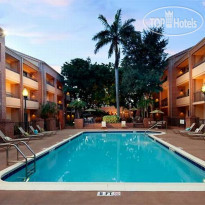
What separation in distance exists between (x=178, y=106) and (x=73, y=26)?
15.9 m

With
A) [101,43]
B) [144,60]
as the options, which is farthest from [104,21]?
[144,60]

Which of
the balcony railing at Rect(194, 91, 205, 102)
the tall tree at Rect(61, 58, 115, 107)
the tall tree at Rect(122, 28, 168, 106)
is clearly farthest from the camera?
the tall tree at Rect(61, 58, 115, 107)

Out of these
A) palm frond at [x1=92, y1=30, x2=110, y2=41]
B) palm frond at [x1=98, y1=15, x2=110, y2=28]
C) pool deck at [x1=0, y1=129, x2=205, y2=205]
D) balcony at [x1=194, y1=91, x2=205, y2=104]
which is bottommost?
pool deck at [x1=0, y1=129, x2=205, y2=205]

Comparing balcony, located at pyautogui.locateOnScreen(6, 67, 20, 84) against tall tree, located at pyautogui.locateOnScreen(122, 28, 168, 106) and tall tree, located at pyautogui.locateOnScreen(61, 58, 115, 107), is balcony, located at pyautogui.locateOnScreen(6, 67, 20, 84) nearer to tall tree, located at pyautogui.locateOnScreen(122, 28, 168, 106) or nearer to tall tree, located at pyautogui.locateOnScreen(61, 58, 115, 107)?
tall tree, located at pyautogui.locateOnScreen(61, 58, 115, 107)

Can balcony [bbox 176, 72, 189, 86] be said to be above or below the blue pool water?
above

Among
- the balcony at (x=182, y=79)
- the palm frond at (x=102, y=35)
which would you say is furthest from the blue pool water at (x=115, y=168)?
the palm frond at (x=102, y=35)

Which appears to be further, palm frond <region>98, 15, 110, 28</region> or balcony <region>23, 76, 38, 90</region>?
palm frond <region>98, 15, 110, 28</region>

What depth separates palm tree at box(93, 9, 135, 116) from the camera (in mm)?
27344

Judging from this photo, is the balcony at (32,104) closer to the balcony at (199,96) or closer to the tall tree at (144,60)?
the tall tree at (144,60)

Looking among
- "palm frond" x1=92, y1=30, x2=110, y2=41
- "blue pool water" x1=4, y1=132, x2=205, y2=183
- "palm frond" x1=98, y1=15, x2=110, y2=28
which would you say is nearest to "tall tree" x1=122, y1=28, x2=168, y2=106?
"palm frond" x1=92, y1=30, x2=110, y2=41

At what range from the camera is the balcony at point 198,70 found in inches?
804

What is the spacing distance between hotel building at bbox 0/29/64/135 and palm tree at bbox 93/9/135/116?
7654 mm

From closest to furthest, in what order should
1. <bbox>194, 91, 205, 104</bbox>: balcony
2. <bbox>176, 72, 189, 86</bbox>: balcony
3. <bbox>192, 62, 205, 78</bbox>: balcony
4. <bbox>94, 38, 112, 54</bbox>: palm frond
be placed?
1. <bbox>192, 62, 205, 78</bbox>: balcony
2. <bbox>194, 91, 205, 104</bbox>: balcony
3. <bbox>176, 72, 189, 86</bbox>: balcony
4. <bbox>94, 38, 112, 54</bbox>: palm frond
